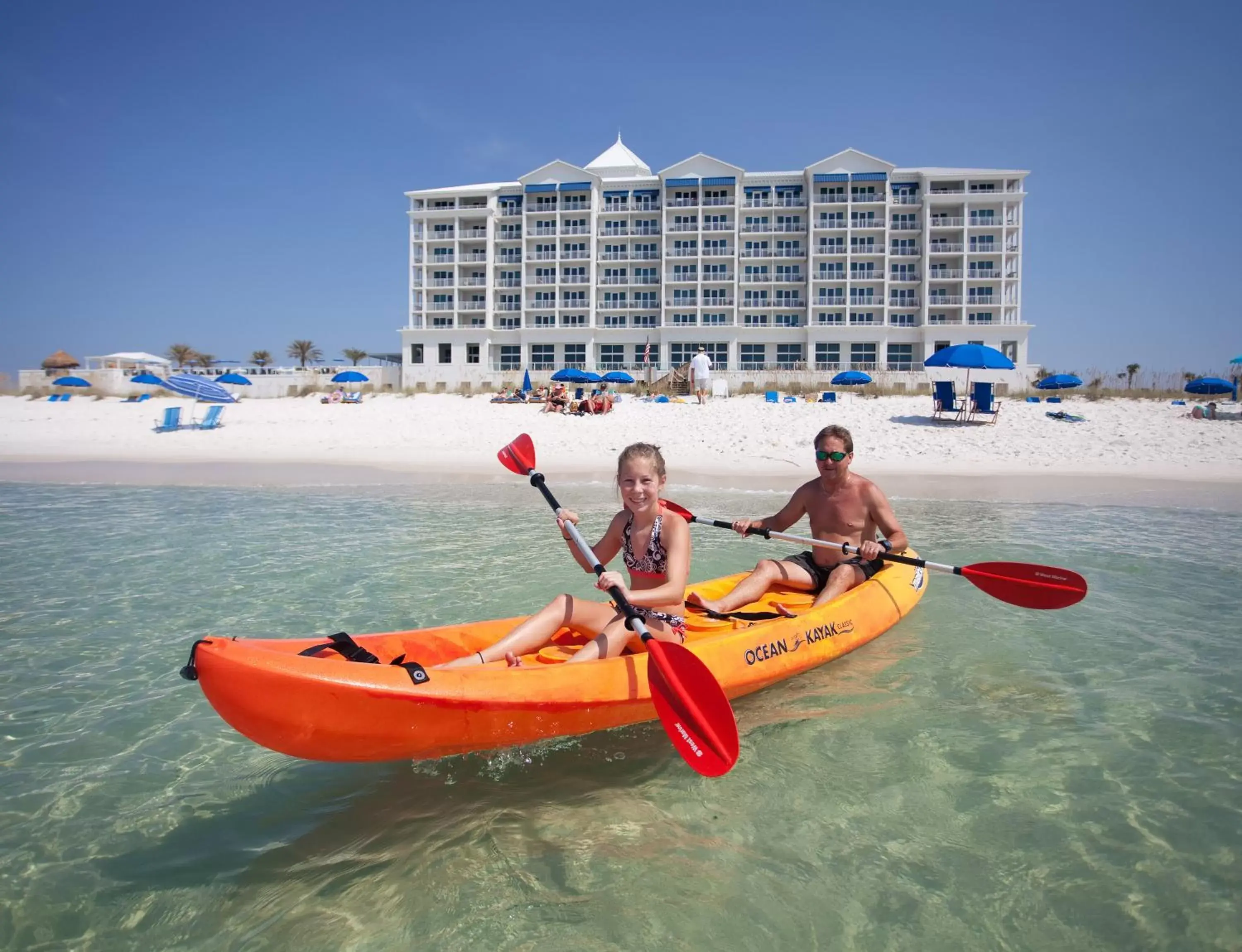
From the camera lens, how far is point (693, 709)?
A: 3.47 m

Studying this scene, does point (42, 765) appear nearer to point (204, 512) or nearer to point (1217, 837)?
point (1217, 837)

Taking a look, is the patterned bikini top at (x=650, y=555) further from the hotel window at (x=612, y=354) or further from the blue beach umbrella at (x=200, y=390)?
the hotel window at (x=612, y=354)

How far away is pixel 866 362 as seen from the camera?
175 ft

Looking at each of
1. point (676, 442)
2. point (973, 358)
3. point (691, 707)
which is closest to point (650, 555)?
point (691, 707)

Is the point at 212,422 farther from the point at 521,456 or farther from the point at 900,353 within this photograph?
the point at 900,353

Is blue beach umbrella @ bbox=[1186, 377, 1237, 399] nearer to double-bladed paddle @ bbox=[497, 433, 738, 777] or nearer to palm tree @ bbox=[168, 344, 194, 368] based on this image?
double-bladed paddle @ bbox=[497, 433, 738, 777]

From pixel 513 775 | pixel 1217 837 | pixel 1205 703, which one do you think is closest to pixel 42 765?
pixel 513 775

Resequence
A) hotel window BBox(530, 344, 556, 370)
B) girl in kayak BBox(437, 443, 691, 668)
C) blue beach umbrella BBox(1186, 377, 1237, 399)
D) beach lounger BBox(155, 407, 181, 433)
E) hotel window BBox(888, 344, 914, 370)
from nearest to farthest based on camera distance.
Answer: girl in kayak BBox(437, 443, 691, 668) < beach lounger BBox(155, 407, 181, 433) < blue beach umbrella BBox(1186, 377, 1237, 399) < hotel window BBox(888, 344, 914, 370) < hotel window BBox(530, 344, 556, 370)

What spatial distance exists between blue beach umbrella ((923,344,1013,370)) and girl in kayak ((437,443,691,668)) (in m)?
19.3

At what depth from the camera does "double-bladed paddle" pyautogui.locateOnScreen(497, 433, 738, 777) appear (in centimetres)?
335

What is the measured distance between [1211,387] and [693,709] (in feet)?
101

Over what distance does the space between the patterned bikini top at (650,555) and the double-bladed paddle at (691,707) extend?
0.57 m

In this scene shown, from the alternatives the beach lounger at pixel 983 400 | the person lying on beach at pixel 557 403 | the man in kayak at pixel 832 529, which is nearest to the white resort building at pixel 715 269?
the person lying on beach at pixel 557 403

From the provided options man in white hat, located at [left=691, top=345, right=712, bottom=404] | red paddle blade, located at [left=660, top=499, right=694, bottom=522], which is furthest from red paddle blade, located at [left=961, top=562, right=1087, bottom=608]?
man in white hat, located at [left=691, top=345, right=712, bottom=404]
